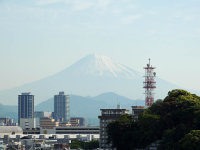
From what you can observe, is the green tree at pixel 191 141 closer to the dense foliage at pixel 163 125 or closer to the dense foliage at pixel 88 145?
the dense foliage at pixel 163 125

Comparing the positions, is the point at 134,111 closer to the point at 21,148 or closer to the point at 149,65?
the point at 149,65

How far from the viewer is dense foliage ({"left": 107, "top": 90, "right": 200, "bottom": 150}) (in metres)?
116

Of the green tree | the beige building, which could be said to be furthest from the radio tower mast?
the green tree

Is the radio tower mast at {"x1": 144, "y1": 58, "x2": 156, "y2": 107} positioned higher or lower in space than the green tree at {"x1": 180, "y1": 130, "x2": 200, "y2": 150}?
higher

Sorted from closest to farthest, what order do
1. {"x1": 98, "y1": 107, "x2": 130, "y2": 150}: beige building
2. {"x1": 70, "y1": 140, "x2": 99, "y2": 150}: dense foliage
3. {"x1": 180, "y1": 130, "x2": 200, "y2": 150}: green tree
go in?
1. {"x1": 180, "y1": 130, "x2": 200, "y2": 150}: green tree
2. {"x1": 98, "y1": 107, "x2": 130, "y2": 150}: beige building
3. {"x1": 70, "y1": 140, "x2": 99, "y2": 150}: dense foliage

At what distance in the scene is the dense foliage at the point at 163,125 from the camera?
11631cm

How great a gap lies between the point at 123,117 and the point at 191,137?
2876cm

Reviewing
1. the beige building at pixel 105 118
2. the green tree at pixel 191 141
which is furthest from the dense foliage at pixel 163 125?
the beige building at pixel 105 118

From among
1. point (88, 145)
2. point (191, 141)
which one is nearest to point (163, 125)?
point (191, 141)

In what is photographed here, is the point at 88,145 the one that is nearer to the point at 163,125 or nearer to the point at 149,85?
the point at 149,85

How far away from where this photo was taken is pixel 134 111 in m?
149

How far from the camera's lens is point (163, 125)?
4865 inches

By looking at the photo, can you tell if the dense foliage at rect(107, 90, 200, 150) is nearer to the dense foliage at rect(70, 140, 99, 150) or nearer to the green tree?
the green tree

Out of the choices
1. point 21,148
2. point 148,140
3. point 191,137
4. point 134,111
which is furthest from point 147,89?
point 191,137
